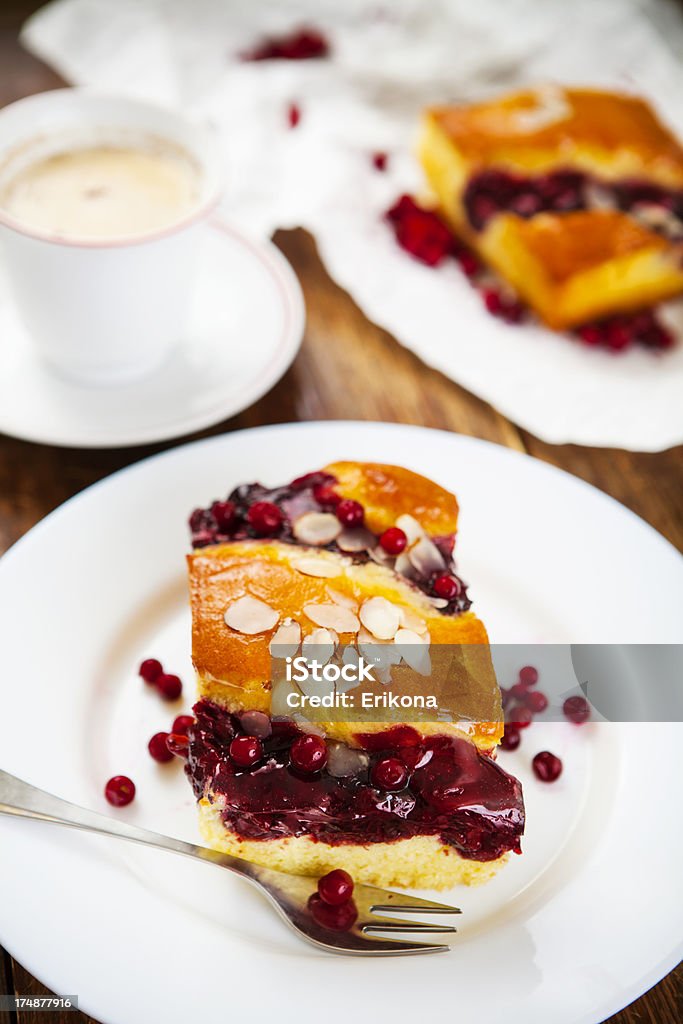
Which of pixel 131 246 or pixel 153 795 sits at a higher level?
pixel 131 246

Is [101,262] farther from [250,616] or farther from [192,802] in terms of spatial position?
[192,802]

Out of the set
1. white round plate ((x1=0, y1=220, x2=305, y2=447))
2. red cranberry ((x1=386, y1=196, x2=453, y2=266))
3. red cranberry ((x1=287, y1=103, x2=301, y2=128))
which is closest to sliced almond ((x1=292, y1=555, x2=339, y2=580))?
white round plate ((x1=0, y1=220, x2=305, y2=447))

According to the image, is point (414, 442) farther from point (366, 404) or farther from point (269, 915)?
point (269, 915)

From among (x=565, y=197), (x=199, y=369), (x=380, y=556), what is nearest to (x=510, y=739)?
(x=380, y=556)

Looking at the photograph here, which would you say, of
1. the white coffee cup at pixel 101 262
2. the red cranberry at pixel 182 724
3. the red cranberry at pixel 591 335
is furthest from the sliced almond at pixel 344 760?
the red cranberry at pixel 591 335

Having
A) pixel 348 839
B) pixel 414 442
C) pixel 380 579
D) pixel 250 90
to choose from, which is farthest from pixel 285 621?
pixel 250 90

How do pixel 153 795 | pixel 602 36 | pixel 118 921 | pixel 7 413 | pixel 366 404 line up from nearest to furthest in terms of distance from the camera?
pixel 118 921 < pixel 153 795 < pixel 7 413 < pixel 366 404 < pixel 602 36

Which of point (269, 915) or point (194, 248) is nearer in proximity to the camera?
point (269, 915)
